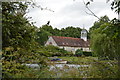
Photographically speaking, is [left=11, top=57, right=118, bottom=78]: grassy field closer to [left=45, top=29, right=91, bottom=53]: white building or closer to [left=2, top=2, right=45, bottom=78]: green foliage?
[left=2, top=2, right=45, bottom=78]: green foliage

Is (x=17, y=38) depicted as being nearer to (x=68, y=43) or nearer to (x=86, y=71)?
(x=86, y=71)

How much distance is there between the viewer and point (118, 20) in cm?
146

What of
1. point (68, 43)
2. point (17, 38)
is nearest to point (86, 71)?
point (17, 38)

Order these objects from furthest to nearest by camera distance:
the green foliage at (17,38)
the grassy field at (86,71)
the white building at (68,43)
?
the white building at (68,43)
the grassy field at (86,71)
the green foliage at (17,38)

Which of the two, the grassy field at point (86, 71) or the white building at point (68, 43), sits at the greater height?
the white building at point (68, 43)

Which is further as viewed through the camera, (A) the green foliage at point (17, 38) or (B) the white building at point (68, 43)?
(B) the white building at point (68, 43)

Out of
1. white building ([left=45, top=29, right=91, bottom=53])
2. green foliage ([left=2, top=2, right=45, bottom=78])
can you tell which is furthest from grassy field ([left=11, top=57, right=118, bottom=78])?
white building ([left=45, top=29, right=91, bottom=53])

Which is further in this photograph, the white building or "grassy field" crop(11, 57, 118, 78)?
the white building

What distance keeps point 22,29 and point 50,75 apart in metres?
1.08

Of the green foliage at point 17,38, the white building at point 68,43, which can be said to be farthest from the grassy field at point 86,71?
the white building at point 68,43

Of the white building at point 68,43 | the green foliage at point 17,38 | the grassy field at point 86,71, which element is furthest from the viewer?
the white building at point 68,43

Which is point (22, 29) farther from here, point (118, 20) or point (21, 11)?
point (118, 20)

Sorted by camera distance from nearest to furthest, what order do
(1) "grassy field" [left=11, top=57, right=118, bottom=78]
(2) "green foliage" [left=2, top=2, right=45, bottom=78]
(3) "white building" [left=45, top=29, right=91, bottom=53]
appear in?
1. (2) "green foliage" [left=2, top=2, right=45, bottom=78]
2. (1) "grassy field" [left=11, top=57, right=118, bottom=78]
3. (3) "white building" [left=45, top=29, right=91, bottom=53]

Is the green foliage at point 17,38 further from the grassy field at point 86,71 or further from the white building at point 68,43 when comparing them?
the white building at point 68,43
